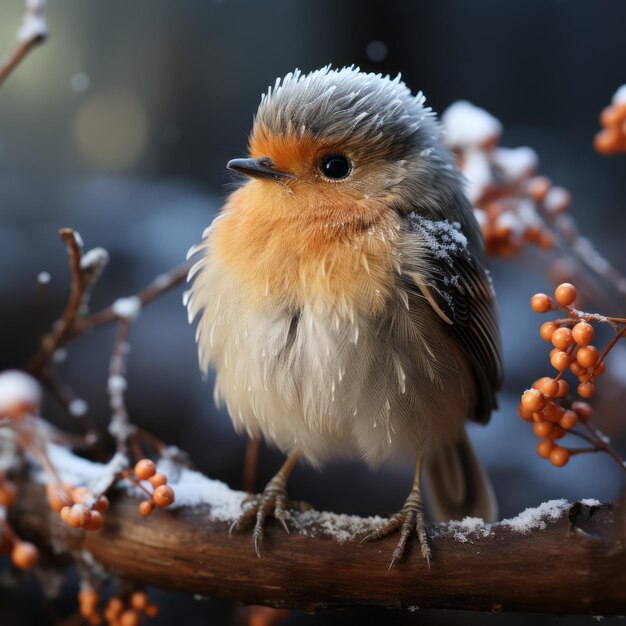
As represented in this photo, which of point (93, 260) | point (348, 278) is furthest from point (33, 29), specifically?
point (348, 278)

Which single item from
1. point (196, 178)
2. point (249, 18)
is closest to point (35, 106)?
point (196, 178)

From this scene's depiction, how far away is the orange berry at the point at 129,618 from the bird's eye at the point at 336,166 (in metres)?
0.69

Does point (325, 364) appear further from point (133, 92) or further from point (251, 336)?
point (133, 92)

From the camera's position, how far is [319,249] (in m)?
0.95

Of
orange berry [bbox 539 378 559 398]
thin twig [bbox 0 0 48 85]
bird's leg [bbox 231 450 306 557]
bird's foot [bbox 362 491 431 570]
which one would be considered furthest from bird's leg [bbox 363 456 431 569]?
thin twig [bbox 0 0 48 85]

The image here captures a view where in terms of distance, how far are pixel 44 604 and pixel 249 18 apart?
121cm

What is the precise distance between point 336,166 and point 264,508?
0.49 metres

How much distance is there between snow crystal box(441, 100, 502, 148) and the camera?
1.20 m

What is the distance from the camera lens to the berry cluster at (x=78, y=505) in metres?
0.88

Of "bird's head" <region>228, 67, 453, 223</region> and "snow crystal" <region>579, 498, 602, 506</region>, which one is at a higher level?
"bird's head" <region>228, 67, 453, 223</region>

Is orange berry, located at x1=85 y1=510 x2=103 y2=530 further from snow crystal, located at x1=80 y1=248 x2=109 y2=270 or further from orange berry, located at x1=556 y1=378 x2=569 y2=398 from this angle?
orange berry, located at x1=556 y1=378 x2=569 y2=398

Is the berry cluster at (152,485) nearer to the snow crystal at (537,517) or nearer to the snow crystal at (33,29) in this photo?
the snow crystal at (537,517)

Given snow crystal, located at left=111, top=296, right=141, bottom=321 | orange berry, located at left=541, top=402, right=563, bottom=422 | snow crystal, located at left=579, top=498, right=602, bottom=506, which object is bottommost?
snow crystal, located at left=579, top=498, right=602, bottom=506

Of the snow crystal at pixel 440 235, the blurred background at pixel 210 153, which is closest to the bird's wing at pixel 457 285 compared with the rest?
the snow crystal at pixel 440 235
